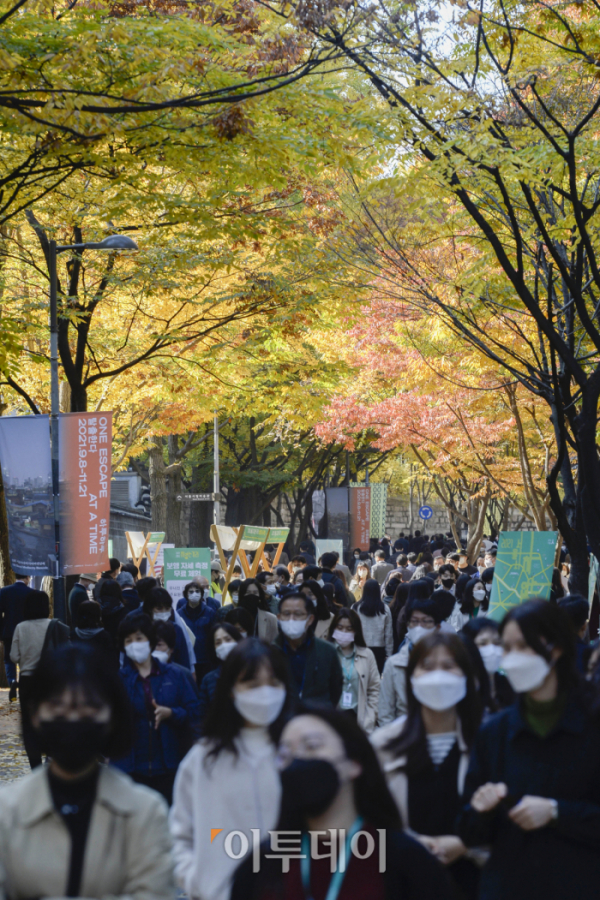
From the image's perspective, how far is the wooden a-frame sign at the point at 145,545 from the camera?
22141 millimetres

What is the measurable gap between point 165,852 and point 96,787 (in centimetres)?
26

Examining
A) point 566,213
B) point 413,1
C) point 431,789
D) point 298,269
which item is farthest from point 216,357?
point 431,789

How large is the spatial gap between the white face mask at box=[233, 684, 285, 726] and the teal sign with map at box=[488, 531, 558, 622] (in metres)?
5.38

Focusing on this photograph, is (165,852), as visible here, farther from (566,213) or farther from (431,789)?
(566,213)

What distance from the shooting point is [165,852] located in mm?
2686

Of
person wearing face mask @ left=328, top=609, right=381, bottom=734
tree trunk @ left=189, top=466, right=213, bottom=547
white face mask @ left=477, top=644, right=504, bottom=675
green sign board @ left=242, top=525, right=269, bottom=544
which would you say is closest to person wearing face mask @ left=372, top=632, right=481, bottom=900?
white face mask @ left=477, top=644, right=504, bottom=675

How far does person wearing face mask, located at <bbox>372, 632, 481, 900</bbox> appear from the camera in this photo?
3.16 meters

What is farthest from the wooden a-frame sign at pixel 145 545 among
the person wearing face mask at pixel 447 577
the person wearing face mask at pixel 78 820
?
the person wearing face mask at pixel 78 820

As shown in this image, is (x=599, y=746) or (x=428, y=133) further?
(x=428, y=133)

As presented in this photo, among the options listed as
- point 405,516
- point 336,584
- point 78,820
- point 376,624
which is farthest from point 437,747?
point 405,516

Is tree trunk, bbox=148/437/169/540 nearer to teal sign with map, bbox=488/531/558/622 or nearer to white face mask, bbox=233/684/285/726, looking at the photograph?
teal sign with map, bbox=488/531/558/622

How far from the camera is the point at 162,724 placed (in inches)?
210

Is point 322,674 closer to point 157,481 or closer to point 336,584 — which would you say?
point 336,584

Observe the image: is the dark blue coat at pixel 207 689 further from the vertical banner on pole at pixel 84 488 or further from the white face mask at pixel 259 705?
the vertical banner on pole at pixel 84 488
